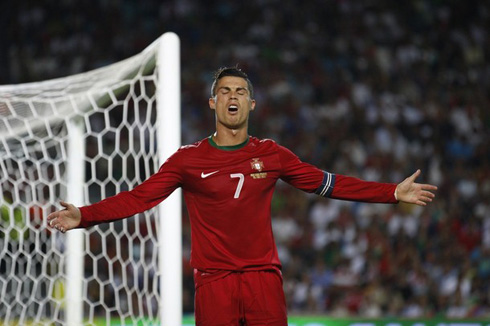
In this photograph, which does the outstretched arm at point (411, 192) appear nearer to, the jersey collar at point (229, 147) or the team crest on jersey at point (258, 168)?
the team crest on jersey at point (258, 168)

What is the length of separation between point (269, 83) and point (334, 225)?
99.7 inches

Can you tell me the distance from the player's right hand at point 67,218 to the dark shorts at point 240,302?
2.02ft

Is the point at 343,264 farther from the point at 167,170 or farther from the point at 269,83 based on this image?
the point at 167,170

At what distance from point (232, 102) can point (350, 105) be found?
6.70m

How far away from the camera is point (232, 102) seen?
3.48 metres

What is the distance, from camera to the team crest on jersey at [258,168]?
3462 mm

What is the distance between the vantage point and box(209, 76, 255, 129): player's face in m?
3.48

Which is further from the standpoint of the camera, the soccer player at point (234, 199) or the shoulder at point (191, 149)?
the shoulder at point (191, 149)

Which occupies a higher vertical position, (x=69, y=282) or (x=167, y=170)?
(x=167, y=170)

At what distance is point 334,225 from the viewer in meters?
8.77

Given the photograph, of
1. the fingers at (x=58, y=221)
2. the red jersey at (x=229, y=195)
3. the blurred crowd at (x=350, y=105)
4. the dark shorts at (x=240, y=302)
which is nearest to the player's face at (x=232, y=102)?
the red jersey at (x=229, y=195)

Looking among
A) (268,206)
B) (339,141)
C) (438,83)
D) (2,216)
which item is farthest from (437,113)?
(268,206)

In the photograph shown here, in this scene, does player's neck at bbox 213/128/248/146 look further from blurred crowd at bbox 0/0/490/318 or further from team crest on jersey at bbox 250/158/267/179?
blurred crowd at bbox 0/0/490/318

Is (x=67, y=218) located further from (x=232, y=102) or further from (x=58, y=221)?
(x=232, y=102)
